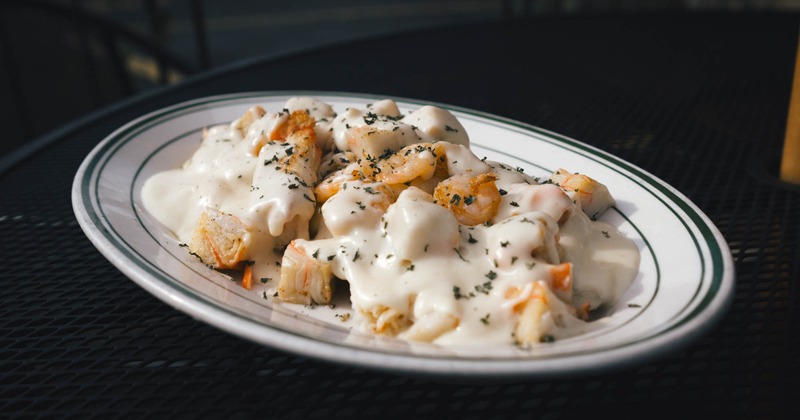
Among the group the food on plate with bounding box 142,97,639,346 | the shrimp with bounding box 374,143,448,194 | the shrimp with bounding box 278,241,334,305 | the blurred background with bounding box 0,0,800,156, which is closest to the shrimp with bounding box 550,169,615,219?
the food on plate with bounding box 142,97,639,346

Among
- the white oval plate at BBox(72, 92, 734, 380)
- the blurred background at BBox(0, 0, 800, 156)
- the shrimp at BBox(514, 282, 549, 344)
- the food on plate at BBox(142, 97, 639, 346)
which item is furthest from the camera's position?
the blurred background at BBox(0, 0, 800, 156)

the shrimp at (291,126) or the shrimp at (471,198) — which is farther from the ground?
the shrimp at (291,126)

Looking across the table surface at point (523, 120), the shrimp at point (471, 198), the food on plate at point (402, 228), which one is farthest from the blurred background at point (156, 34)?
the shrimp at point (471, 198)

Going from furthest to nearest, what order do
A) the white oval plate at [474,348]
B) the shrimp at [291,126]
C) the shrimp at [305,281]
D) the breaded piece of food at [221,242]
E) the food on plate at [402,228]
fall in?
the shrimp at [291,126], the breaded piece of food at [221,242], the shrimp at [305,281], the food on plate at [402,228], the white oval plate at [474,348]

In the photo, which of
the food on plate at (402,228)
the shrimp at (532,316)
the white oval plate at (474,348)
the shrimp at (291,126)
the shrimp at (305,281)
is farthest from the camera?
the shrimp at (291,126)

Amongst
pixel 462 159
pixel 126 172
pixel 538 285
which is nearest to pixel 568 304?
pixel 538 285

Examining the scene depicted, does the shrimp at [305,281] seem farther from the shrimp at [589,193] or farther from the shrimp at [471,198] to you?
the shrimp at [589,193]

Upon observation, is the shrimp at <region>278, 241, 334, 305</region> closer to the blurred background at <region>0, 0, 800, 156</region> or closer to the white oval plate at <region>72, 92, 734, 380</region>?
the white oval plate at <region>72, 92, 734, 380</region>
